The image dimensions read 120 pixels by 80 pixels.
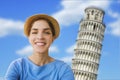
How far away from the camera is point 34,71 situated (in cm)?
354

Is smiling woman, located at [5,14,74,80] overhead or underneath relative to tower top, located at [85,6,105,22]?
underneath

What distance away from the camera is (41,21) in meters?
3.70

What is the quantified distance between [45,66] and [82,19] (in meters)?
65.2

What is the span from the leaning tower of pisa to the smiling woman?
207 feet

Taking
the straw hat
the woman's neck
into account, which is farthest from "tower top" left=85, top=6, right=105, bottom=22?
the woman's neck

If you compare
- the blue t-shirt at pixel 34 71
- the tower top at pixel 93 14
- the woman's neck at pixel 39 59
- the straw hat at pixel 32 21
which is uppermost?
the tower top at pixel 93 14

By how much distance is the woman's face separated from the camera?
3633mm

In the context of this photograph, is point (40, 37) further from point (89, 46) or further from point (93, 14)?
point (93, 14)

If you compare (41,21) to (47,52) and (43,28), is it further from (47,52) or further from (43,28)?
(47,52)

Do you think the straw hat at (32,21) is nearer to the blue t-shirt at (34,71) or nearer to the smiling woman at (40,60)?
the smiling woman at (40,60)

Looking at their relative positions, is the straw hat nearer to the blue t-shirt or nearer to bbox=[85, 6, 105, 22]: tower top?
the blue t-shirt

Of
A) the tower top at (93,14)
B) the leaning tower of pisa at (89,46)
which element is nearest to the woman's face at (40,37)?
the leaning tower of pisa at (89,46)

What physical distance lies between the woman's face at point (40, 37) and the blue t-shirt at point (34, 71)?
0.15 meters

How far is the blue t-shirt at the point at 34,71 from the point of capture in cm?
352
